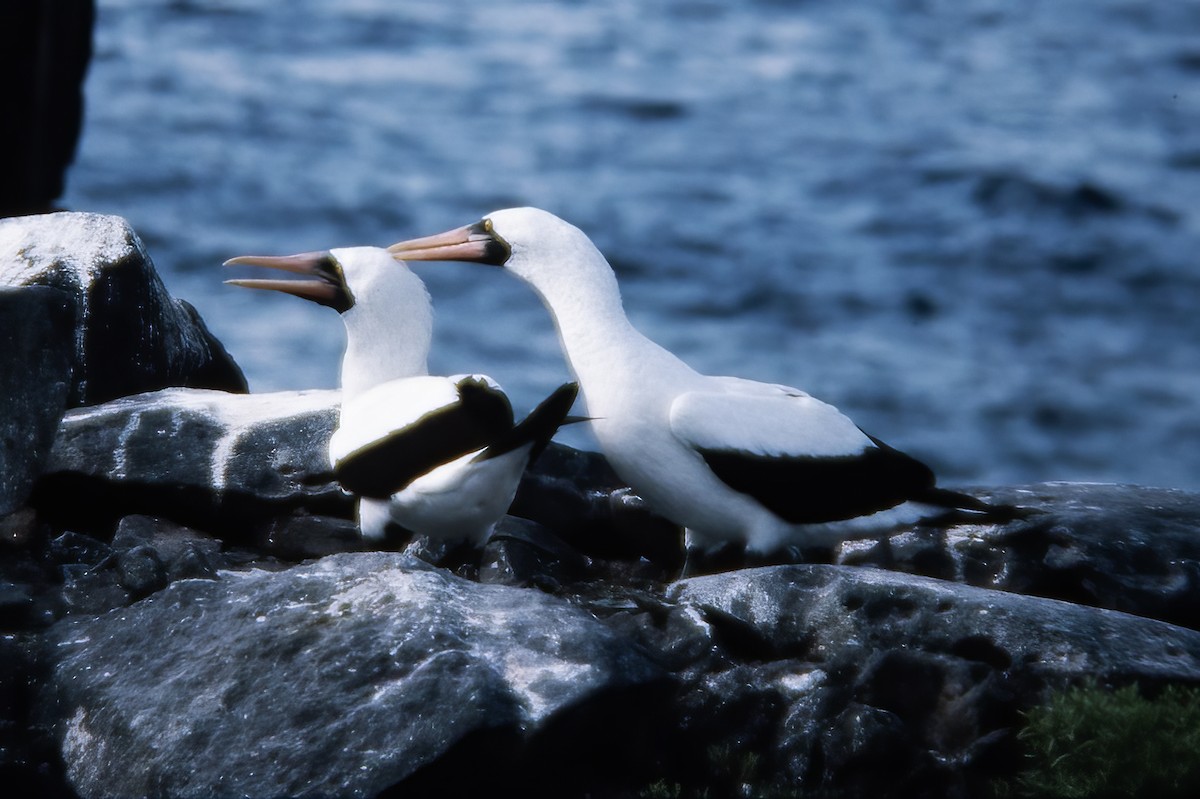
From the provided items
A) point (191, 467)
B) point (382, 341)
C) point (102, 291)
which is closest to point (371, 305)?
point (382, 341)

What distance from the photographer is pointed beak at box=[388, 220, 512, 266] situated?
689cm

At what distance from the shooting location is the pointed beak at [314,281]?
6.98 metres

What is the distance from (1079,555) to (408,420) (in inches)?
104

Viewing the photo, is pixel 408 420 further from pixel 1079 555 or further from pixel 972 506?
pixel 1079 555

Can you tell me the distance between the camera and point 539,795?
5148mm

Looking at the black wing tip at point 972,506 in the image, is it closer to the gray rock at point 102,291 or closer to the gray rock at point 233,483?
the gray rock at point 233,483

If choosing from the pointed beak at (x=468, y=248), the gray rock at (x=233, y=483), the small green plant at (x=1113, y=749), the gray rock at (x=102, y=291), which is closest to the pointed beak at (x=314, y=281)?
the pointed beak at (x=468, y=248)

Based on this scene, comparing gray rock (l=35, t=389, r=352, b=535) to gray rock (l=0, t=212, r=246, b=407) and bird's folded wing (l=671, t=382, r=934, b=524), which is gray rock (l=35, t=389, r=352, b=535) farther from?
bird's folded wing (l=671, t=382, r=934, b=524)

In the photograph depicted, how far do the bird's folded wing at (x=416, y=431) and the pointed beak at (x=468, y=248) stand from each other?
0.63 m

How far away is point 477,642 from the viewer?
17.1ft

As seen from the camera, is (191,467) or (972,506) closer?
(972,506)

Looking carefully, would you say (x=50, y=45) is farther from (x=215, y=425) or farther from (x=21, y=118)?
(x=215, y=425)

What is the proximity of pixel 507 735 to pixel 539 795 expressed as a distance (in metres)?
0.30

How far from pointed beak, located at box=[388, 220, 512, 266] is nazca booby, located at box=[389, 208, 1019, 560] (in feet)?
0.04
